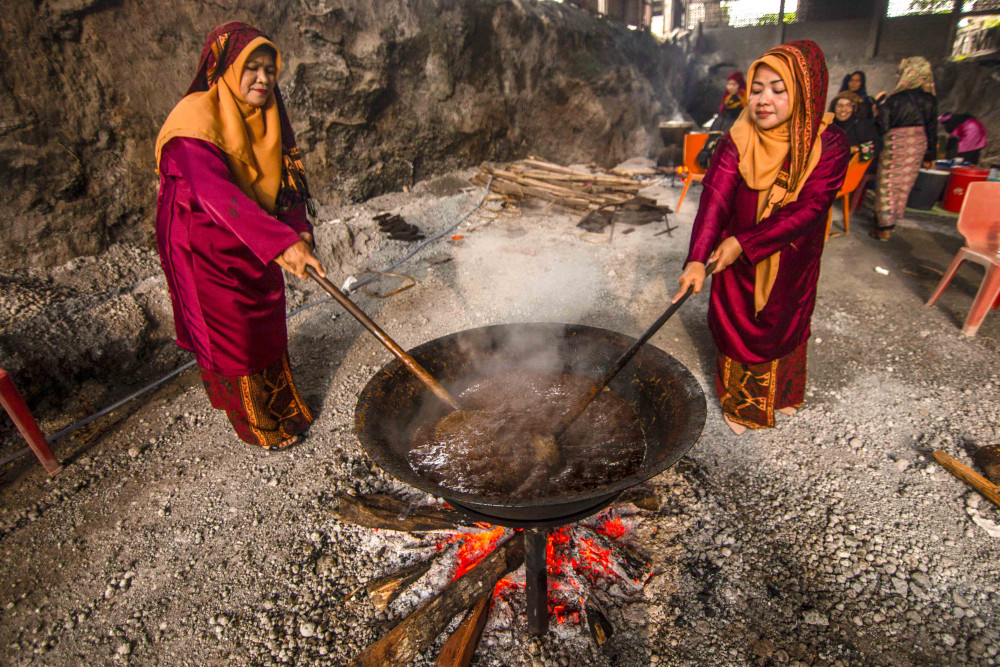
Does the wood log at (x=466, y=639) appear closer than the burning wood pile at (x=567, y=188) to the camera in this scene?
Yes

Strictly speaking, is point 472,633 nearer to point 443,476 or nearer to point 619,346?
point 443,476

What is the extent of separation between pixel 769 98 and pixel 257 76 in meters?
2.34

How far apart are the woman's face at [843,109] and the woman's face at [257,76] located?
5746 mm

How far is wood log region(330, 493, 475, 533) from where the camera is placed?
2.39 m

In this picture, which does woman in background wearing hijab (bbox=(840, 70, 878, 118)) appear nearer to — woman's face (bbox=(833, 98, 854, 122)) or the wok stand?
woman's face (bbox=(833, 98, 854, 122))

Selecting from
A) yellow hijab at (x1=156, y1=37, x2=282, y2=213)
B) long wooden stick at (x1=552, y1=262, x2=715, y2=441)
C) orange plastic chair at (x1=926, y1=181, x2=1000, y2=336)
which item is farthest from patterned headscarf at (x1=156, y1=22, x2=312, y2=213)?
orange plastic chair at (x1=926, y1=181, x2=1000, y2=336)

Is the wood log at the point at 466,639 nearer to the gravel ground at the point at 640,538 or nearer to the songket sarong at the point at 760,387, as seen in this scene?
the gravel ground at the point at 640,538

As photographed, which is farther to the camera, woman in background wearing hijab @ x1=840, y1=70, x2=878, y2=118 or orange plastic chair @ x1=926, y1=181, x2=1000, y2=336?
woman in background wearing hijab @ x1=840, y1=70, x2=878, y2=118

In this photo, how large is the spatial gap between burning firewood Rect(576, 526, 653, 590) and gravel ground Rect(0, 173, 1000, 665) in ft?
0.20

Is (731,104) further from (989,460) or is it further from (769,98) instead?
(989,460)

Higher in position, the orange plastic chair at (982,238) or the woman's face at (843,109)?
the woman's face at (843,109)

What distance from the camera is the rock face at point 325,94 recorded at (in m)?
3.65

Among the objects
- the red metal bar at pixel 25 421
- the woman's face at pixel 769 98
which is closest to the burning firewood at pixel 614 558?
the woman's face at pixel 769 98

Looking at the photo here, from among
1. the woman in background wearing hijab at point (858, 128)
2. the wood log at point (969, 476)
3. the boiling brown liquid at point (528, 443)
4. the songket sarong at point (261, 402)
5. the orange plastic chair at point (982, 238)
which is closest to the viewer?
the boiling brown liquid at point (528, 443)
